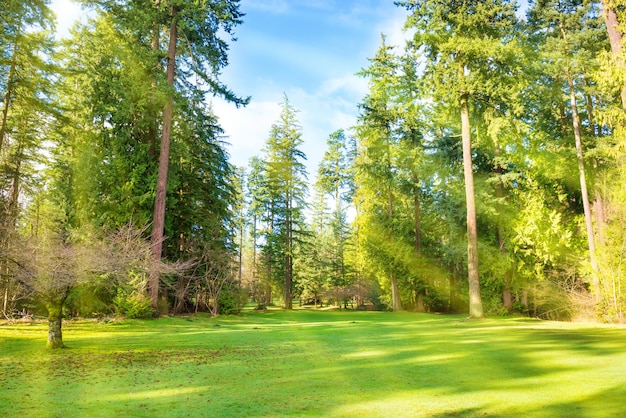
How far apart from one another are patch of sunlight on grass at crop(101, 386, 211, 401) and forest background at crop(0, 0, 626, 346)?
6.33 m

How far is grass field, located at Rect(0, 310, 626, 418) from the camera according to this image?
16.1 feet

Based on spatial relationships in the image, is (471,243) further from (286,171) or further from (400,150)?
(286,171)

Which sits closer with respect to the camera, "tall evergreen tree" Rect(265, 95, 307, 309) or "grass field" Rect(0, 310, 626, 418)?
"grass field" Rect(0, 310, 626, 418)

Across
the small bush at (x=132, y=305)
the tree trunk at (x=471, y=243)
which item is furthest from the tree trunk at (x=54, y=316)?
the tree trunk at (x=471, y=243)

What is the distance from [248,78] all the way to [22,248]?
16256mm

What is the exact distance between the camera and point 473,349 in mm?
9422

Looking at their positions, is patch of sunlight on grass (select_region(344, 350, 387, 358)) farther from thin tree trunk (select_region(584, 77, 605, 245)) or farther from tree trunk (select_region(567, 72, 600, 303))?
thin tree trunk (select_region(584, 77, 605, 245))

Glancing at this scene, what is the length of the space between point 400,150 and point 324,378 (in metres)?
24.2

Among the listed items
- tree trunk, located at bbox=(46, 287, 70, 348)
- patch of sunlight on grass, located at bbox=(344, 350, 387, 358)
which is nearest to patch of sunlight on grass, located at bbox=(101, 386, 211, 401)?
patch of sunlight on grass, located at bbox=(344, 350, 387, 358)

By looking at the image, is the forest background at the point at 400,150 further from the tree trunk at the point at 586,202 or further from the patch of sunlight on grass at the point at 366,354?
the patch of sunlight on grass at the point at 366,354

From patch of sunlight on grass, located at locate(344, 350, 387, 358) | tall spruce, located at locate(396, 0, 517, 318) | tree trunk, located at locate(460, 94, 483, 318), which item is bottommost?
patch of sunlight on grass, located at locate(344, 350, 387, 358)

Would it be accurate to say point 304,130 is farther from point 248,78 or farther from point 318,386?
point 318,386

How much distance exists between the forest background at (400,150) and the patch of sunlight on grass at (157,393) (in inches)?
249

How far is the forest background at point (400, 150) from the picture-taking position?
1817 cm
